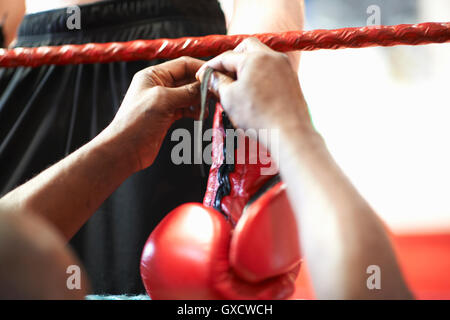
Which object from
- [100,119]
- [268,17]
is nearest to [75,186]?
[100,119]

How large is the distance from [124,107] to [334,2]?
3.02 metres

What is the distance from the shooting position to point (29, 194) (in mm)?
527

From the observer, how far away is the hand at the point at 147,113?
0.63 meters

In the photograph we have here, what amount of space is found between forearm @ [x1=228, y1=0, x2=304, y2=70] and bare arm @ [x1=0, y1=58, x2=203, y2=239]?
34 cm

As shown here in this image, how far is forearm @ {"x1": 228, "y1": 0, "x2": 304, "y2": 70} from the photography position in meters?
0.97

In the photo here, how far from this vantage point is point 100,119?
3.29ft

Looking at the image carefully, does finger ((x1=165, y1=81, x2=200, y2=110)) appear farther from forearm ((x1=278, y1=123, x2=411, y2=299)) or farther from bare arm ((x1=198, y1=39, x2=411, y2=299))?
forearm ((x1=278, y1=123, x2=411, y2=299))

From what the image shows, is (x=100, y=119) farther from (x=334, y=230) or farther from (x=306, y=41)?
(x=334, y=230)

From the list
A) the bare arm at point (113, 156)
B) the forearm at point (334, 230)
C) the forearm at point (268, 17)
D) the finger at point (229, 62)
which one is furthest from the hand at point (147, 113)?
the forearm at point (268, 17)

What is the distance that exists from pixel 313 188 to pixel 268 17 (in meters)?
0.67

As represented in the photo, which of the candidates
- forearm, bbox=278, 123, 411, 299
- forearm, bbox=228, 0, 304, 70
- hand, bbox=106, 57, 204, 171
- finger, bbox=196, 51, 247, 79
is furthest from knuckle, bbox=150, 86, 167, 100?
forearm, bbox=228, 0, 304, 70

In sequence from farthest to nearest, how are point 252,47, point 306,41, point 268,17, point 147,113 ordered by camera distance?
point 268,17
point 306,41
point 147,113
point 252,47

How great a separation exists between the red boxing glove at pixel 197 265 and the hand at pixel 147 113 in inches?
6.3
